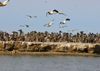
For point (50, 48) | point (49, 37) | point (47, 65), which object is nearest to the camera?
point (47, 65)

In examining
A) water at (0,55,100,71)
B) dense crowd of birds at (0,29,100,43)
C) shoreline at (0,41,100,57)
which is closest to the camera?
water at (0,55,100,71)

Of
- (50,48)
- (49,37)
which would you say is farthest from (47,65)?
(49,37)

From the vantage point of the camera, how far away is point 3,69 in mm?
43125

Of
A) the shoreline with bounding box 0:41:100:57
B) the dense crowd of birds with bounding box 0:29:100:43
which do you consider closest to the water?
the shoreline with bounding box 0:41:100:57

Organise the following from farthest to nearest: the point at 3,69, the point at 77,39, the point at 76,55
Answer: the point at 77,39, the point at 76,55, the point at 3,69

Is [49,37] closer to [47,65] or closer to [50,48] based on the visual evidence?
[50,48]

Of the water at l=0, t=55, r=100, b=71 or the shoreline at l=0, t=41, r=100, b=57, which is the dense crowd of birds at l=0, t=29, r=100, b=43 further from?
the water at l=0, t=55, r=100, b=71

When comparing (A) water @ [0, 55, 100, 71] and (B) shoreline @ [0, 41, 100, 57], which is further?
(B) shoreline @ [0, 41, 100, 57]

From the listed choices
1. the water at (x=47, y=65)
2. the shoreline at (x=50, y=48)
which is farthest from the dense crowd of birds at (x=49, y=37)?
the water at (x=47, y=65)

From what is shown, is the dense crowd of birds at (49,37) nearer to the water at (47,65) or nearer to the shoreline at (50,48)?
the shoreline at (50,48)

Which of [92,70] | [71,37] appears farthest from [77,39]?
[92,70]

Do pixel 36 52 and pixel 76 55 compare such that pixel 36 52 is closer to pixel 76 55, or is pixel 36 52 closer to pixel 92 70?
pixel 76 55

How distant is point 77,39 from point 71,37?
225 cm

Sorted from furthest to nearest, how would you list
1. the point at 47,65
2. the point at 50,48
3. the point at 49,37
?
the point at 49,37, the point at 50,48, the point at 47,65
